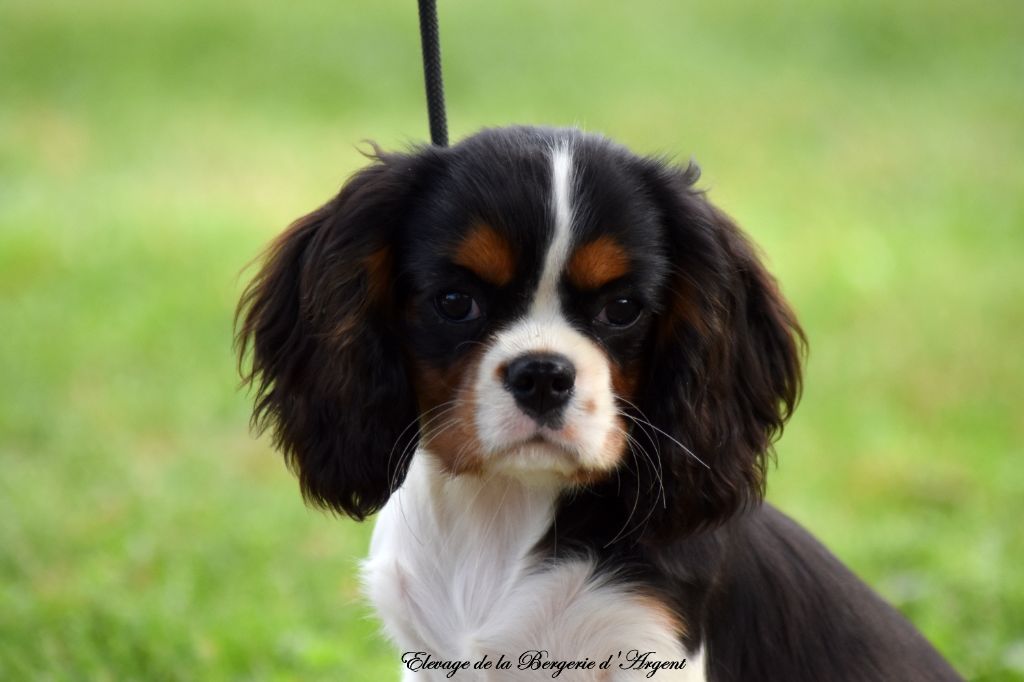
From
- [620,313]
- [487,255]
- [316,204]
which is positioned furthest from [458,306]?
[316,204]

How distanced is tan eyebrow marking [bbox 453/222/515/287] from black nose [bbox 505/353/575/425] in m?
0.20

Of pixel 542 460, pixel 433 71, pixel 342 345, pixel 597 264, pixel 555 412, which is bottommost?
pixel 542 460

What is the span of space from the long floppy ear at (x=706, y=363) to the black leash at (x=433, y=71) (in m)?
0.62

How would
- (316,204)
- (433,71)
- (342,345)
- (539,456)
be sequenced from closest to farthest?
(539,456) → (342,345) → (433,71) → (316,204)

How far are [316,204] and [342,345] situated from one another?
8793mm

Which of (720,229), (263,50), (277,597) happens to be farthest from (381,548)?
(263,50)

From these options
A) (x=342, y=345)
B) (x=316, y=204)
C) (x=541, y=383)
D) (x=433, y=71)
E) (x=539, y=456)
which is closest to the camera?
(x=541, y=383)

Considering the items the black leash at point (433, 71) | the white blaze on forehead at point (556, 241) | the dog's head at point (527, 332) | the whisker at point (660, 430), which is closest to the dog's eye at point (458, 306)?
the dog's head at point (527, 332)

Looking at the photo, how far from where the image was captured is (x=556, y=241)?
3.05 metres

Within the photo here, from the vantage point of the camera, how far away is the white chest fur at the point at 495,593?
3.16 m

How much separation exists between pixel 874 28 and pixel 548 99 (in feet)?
17.6

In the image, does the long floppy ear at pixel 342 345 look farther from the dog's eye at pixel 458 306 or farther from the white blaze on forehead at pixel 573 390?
the white blaze on forehead at pixel 573 390

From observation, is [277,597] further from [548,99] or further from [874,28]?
[874,28]

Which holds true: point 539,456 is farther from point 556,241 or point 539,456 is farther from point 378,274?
point 378,274
